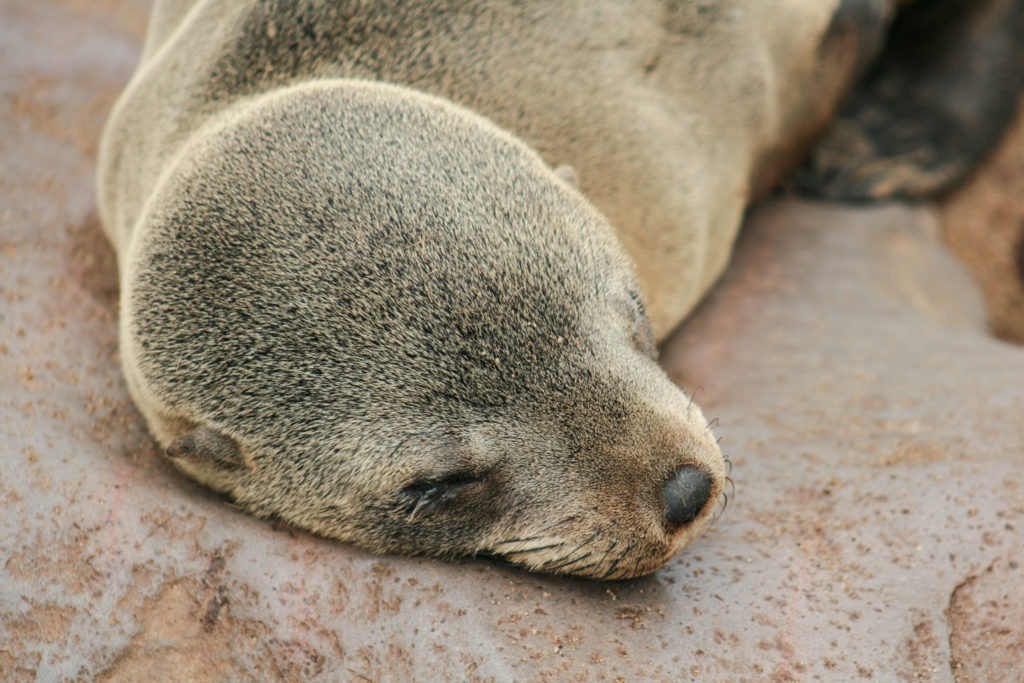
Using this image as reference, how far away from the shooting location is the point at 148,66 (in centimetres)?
448

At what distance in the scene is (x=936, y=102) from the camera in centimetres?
671

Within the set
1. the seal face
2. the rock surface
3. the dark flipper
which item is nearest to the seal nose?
the seal face

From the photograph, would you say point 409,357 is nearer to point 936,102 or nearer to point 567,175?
point 567,175

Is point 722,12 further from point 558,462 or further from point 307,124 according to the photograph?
point 558,462

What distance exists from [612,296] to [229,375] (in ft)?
3.79

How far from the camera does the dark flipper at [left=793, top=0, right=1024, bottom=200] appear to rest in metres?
6.50

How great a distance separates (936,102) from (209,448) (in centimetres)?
534

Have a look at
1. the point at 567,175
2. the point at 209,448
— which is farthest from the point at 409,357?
the point at 567,175

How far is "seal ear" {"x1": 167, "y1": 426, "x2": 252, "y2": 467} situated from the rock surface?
0.14 meters

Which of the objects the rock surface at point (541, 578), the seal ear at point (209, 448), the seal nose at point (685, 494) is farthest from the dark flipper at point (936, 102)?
the seal ear at point (209, 448)

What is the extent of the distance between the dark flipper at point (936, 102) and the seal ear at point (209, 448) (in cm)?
432

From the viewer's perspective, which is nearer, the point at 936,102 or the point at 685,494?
the point at 685,494

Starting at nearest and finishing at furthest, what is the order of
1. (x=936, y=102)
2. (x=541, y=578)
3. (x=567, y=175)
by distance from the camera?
(x=541, y=578) → (x=567, y=175) → (x=936, y=102)

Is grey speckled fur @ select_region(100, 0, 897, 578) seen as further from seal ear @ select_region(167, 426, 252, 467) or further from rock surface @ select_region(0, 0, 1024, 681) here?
rock surface @ select_region(0, 0, 1024, 681)
